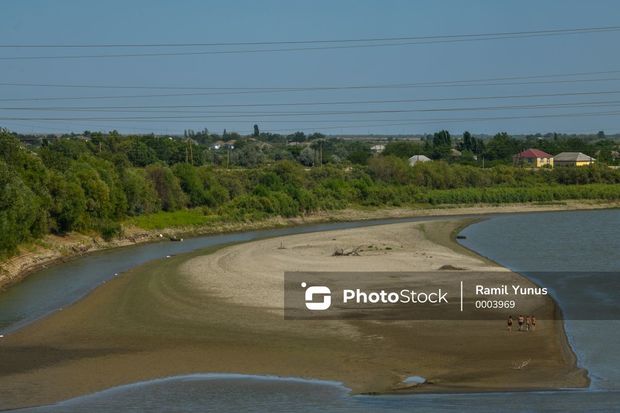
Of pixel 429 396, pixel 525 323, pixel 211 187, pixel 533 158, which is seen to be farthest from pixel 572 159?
pixel 429 396

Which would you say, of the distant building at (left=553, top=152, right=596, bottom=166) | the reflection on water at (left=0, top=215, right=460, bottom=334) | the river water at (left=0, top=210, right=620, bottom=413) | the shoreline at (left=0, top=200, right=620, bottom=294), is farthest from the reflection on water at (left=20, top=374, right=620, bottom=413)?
the distant building at (left=553, top=152, right=596, bottom=166)

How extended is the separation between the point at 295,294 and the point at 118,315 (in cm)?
664

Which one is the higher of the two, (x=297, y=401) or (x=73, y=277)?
(x=297, y=401)

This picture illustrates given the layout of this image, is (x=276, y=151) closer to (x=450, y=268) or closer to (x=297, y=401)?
(x=450, y=268)

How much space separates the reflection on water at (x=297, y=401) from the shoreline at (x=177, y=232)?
19718 mm

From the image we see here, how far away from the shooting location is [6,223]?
43.0 meters

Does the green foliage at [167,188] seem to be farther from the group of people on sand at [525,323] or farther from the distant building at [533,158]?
the distant building at [533,158]

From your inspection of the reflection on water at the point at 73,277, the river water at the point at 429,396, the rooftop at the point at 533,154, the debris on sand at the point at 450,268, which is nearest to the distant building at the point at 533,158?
the rooftop at the point at 533,154

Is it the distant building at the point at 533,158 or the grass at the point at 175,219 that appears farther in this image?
the distant building at the point at 533,158

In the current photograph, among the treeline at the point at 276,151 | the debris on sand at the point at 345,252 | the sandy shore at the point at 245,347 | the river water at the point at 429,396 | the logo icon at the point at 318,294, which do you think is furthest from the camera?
the treeline at the point at 276,151

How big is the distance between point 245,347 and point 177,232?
43.7 meters

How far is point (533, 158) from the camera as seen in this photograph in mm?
159500

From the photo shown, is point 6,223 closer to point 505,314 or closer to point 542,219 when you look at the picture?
point 505,314

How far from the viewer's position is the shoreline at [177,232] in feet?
151
